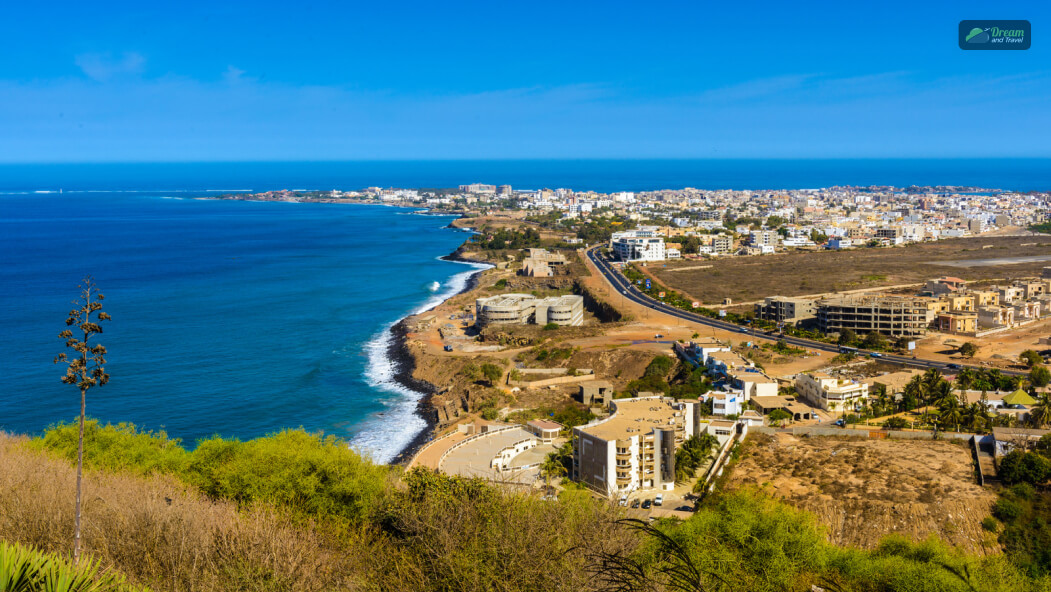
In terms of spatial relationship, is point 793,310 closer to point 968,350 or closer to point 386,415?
point 968,350

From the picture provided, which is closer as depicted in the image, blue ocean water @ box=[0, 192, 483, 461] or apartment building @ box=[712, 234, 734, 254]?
blue ocean water @ box=[0, 192, 483, 461]

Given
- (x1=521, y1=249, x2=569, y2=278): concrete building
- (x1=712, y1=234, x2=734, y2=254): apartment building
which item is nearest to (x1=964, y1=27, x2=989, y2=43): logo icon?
(x1=521, y1=249, x2=569, y2=278): concrete building

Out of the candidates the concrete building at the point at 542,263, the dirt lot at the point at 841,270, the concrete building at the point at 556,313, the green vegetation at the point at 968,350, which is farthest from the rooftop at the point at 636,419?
the concrete building at the point at 542,263

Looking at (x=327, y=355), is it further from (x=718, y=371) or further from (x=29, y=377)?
(x=718, y=371)

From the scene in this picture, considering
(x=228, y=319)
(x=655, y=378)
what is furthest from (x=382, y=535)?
(x=228, y=319)

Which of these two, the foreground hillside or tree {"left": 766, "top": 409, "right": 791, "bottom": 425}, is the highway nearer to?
tree {"left": 766, "top": 409, "right": 791, "bottom": 425}

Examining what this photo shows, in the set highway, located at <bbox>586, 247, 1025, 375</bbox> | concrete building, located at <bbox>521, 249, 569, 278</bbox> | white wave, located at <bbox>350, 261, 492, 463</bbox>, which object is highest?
concrete building, located at <bbox>521, 249, 569, 278</bbox>
